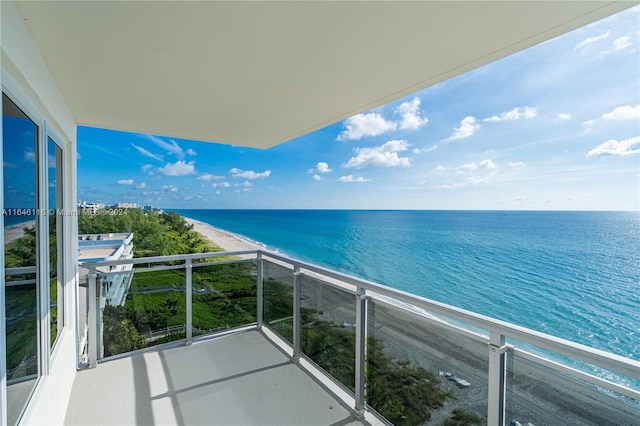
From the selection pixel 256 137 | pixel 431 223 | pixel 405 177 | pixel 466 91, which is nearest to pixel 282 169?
pixel 405 177

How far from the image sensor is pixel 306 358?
2.77 metres

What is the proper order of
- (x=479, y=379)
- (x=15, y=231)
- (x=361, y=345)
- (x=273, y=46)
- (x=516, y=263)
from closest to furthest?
1. (x=15, y=231)
2. (x=479, y=379)
3. (x=273, y=46)
4. (x=361, y=345)
5. (x=516, y=263)

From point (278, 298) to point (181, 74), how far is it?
2.41 metres

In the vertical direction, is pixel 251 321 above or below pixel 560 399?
below

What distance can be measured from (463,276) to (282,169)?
2383 centimetres

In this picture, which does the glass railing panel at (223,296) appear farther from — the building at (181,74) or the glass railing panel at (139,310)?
the building at (181,74)

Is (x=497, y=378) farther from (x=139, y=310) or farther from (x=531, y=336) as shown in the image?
(x=139, y=310)

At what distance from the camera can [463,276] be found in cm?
2355

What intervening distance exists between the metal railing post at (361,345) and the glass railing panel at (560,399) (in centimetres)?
96

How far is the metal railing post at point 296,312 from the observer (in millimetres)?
2873

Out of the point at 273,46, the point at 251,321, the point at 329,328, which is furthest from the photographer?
the point at 251,321

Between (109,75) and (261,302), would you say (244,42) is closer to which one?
(109,75)

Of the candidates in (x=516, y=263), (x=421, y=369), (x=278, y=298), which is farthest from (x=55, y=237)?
(x=516, y=263)

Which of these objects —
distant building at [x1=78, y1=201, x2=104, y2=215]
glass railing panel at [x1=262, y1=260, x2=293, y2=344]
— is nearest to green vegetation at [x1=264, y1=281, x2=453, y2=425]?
glass railing panel at [x1=262, y1=260, x2=293, y2=344]
